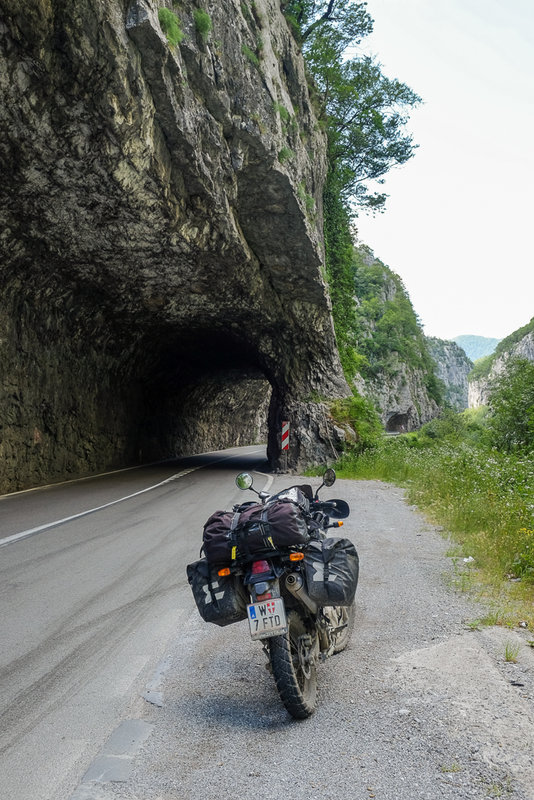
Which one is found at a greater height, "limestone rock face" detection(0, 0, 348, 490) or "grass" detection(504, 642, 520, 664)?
"limestone rock face" detection(0, 0, 348, 490)

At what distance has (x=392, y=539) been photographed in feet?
27.1

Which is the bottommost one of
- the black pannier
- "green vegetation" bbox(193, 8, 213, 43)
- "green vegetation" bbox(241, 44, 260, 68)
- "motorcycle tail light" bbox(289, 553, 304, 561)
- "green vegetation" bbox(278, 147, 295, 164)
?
"motorcycle tail light" bbox(289, 553, 304, 561)

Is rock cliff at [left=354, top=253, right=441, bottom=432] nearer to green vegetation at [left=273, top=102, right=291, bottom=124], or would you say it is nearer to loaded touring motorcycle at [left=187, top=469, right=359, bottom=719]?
green vegetation at [left=273, top=102, right=291, bottom=124]

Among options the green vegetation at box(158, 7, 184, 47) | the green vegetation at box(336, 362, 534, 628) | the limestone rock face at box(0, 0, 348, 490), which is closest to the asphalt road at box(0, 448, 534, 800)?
the green vegetation at box(336, 362, 534, 628)

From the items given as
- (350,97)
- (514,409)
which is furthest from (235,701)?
(350,97)

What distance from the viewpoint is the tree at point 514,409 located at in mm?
14387

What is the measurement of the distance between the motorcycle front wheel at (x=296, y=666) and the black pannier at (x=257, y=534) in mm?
471

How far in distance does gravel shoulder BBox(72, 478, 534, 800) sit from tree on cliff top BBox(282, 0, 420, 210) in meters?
24.5

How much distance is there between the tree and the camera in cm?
1439

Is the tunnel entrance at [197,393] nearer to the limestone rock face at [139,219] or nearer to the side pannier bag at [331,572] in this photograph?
the limestone rock face at [139,219]

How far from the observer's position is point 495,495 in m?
8.80

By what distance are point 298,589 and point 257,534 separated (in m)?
0.42

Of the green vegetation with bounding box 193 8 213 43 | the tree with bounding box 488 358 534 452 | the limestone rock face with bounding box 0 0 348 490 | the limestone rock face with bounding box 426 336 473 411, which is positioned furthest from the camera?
the limestone rock face with bounding box 426 336 473 411

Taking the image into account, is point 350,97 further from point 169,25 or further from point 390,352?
point 390,352
